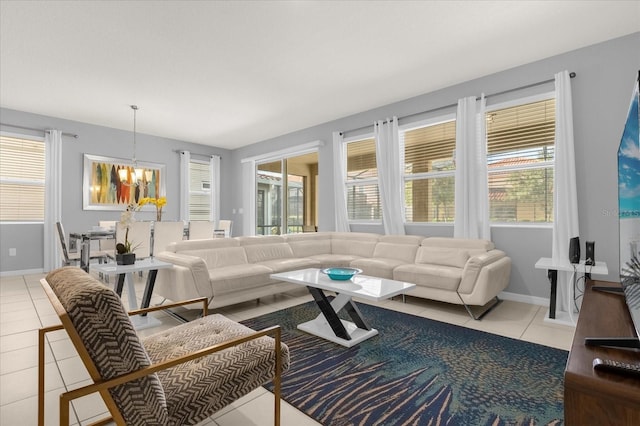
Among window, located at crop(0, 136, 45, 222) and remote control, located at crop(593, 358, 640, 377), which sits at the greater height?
window, located at crop(0, 136, 45, 222)

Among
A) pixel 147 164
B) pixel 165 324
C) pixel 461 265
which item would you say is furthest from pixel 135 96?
pixel 461 265

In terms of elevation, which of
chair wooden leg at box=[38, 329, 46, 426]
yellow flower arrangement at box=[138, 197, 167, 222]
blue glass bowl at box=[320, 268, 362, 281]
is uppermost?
yellow flower arrangement at box=[138, 197, 167, 222]

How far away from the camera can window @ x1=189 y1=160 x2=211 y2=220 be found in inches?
291

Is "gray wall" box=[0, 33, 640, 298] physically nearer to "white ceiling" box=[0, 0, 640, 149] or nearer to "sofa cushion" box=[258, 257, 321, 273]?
"white ceiling" box=[0, 0, 640, 149]

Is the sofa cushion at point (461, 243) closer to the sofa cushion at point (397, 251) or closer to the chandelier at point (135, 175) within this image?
the sofa cushion at point (397, 251)

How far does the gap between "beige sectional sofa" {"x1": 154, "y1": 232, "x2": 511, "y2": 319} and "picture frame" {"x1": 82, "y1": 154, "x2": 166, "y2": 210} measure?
3.45m

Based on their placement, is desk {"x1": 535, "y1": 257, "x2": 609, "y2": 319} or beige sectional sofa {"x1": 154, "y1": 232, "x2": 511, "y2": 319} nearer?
desk {"x1": 535, "y1": 257, "x2": 609, "y2": 319}

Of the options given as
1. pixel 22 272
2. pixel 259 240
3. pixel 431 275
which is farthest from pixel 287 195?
pixel 22 272

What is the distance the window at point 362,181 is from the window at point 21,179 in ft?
17.5

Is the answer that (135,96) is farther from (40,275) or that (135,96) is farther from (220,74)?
(40,275)

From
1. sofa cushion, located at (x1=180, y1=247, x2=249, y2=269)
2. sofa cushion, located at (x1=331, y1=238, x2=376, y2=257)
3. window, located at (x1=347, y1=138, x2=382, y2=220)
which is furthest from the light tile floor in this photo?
window, located at (x1=347, y1=138, x2=382, y2=220)

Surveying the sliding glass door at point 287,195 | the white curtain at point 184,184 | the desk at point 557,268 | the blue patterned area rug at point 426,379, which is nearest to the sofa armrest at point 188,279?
the blue patterned area rug at point 426,379

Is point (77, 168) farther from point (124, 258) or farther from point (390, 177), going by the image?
point (390, 177)

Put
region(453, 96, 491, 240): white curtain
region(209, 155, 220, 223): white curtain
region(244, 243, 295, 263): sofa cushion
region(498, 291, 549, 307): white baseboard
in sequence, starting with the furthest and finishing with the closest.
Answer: region(209, 155, 220, 223): white curtain < region(244, 243, 295, 263): sofa cushion < region(453, 96, 491, 240): white curtain < region(498, 291, 549, 307): white baseboard
